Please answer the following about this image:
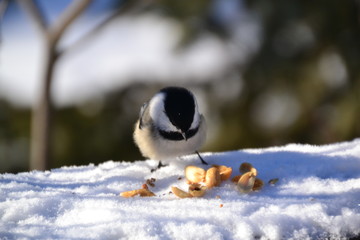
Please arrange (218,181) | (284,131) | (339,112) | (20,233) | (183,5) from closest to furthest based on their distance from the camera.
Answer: (20,233) < (218,181) < (339,112) < (284,131) < (183,5)

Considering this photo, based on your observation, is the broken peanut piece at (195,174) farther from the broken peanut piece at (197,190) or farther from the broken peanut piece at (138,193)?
the broken peanut piece at (138,193)

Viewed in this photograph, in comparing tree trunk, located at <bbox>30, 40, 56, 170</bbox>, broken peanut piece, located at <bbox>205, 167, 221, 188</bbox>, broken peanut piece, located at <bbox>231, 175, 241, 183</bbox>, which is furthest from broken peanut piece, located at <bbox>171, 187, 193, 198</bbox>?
tree trunk, located at <bbox>30, 40, 56, 170</bbox>

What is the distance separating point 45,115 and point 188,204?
3206 mm

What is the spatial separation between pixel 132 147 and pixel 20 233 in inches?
198

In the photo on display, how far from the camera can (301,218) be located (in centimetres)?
132

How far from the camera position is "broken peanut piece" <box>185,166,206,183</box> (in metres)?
1.79

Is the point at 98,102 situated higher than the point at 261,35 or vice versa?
the point at 261,35

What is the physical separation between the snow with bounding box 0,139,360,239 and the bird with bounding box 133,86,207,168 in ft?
0.54

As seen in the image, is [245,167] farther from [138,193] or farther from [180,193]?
[138,193]

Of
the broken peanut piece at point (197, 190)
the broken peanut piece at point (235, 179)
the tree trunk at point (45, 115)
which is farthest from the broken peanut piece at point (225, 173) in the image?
the tree trunk at point (45, 115)

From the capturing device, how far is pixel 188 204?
1488 mm

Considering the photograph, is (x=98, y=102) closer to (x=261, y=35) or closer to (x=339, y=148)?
(x=261, y=35)

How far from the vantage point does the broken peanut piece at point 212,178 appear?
1.71m

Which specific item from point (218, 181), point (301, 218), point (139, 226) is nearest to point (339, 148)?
point (218, 181)
